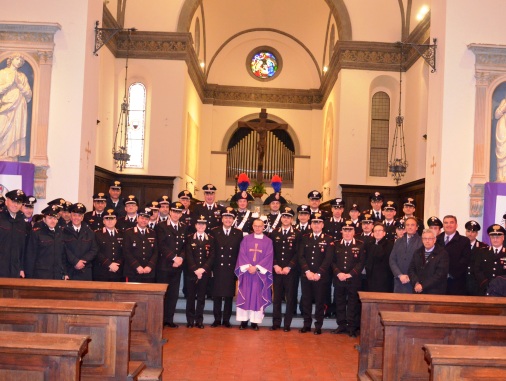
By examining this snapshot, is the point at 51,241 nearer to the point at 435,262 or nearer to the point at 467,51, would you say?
the point at 435,262

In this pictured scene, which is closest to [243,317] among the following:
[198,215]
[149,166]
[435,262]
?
[198,215]

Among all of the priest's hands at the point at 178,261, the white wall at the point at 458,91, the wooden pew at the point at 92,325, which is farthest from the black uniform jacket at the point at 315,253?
the wooden pew at the point at 92,325

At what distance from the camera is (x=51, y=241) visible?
8.05 metres

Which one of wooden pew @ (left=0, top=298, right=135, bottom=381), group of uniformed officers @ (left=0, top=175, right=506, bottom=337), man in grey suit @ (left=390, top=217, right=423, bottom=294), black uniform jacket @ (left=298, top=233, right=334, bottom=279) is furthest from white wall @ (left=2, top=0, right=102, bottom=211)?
wooden pew @ (left=0, top=298, right=135, bottom=381)

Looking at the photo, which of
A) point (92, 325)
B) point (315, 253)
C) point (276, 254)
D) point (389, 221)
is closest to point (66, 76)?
point (276, 254)

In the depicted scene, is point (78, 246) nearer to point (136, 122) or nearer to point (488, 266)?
point (488, 266)

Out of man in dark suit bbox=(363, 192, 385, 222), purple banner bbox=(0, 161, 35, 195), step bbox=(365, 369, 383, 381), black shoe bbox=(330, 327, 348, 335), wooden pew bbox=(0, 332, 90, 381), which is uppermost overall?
purple banner bbox=(0, 161, 35, 195)

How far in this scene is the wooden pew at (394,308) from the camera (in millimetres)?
6141

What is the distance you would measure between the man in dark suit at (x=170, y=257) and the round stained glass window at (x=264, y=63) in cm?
1632

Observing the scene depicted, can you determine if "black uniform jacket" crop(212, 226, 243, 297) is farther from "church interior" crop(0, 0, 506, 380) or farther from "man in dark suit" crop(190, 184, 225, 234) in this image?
"church interior" crop(0, 0, 506, 380)

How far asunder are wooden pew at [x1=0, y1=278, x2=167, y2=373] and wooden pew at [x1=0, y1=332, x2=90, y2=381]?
2.18 m

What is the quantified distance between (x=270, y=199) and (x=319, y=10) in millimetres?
13477

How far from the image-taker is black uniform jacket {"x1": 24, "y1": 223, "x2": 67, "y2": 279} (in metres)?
8.00

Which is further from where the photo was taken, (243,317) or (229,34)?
(229,34)
